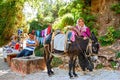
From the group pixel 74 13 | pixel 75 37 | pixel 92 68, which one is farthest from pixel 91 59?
pixel 74 13

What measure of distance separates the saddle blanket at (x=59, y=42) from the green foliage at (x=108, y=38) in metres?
4.00

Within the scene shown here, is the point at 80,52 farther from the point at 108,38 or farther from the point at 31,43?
the point at 108,38

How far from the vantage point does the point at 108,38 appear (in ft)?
43.3

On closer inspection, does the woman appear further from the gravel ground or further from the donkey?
the gravel ground

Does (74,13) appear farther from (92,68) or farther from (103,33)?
(92,68)

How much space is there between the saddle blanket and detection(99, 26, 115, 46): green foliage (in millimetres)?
3998

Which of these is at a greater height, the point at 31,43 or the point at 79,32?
the point at 79,32

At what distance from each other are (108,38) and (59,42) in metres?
4.31

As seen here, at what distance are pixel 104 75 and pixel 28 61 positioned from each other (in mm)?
2614

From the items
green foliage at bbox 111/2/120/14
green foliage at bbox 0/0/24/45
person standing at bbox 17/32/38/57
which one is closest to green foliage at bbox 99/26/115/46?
green foliage at bbox 111/2/120/14

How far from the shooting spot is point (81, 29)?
30.5ft

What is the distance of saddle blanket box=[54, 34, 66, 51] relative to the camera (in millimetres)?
9391

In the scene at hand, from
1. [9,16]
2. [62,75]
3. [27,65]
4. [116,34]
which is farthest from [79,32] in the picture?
[9,16]

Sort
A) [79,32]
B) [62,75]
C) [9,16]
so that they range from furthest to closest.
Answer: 1. [9,16]
2. [62,75]
3. [79,32]
